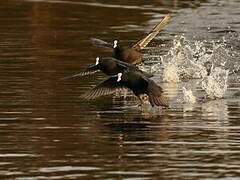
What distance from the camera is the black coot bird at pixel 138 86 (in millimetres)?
14703

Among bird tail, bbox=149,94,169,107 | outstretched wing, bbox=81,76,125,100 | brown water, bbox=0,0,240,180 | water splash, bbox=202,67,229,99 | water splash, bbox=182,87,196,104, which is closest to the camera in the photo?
brown water, bbox=0,0,240,180

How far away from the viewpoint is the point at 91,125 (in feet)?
45.2

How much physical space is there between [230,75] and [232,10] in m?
12.7

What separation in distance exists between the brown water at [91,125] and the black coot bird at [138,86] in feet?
0.66

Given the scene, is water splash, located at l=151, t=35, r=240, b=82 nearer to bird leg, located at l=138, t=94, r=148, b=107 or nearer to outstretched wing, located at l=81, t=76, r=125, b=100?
bird leg, located at l=138, t=94, r=148, b=107

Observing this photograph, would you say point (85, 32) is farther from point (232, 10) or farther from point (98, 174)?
point (98, 174)

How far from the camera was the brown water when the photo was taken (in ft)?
36.0

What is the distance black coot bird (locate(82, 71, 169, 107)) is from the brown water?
0.66ft

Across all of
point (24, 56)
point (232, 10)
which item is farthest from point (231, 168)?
point (232, 10)

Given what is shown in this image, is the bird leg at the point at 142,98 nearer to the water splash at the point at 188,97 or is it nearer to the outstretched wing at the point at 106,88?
the outstretched wing at the point at 106,88

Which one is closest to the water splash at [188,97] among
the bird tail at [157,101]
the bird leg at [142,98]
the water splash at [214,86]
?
the water splash at [214,86]

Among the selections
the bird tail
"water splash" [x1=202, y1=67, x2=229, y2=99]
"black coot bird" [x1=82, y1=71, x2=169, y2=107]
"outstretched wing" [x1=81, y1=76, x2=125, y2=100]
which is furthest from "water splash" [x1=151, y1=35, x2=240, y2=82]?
the bird tail

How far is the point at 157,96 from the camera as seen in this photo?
14.7 meters

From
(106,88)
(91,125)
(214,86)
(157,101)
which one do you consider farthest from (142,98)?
(91,125)
